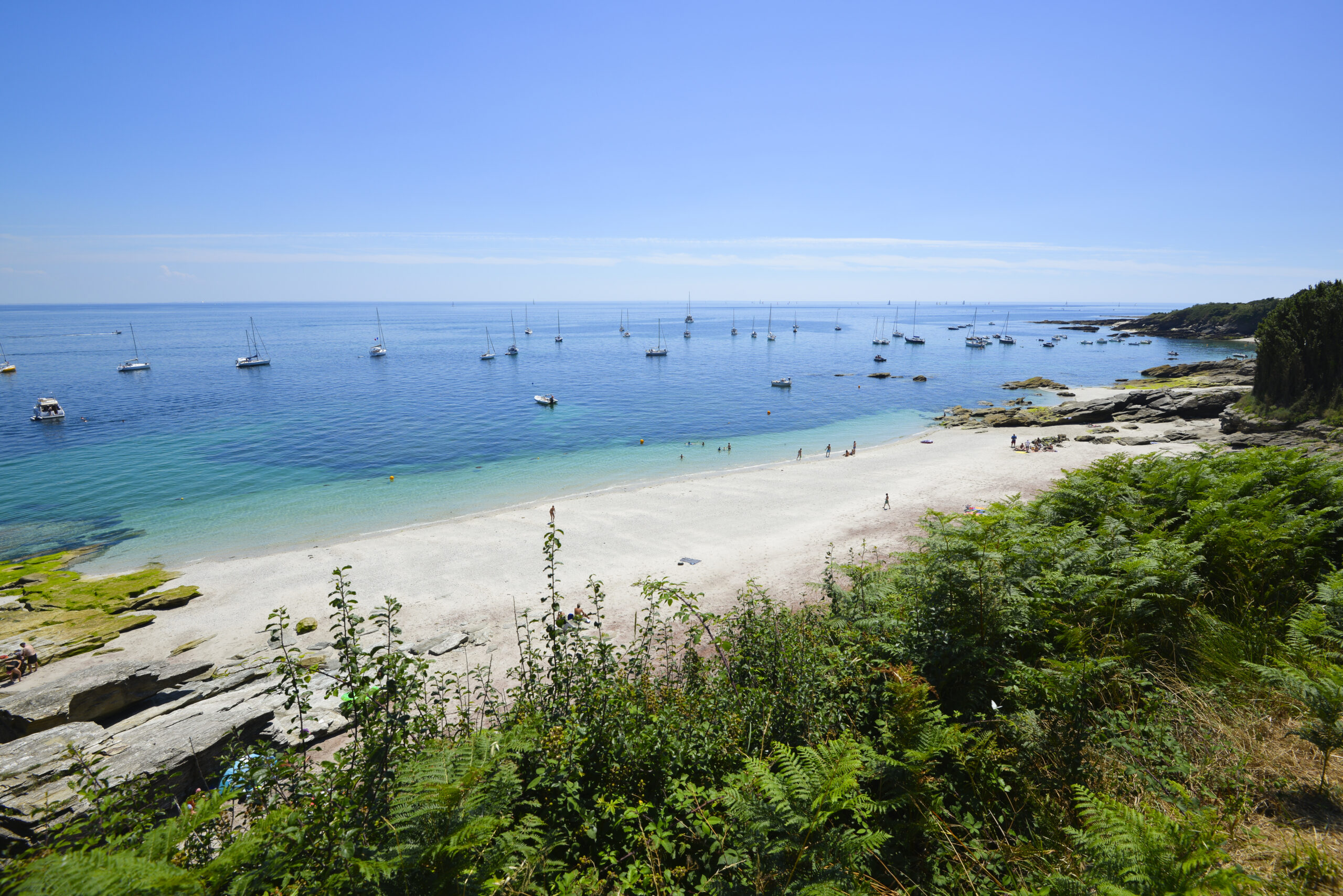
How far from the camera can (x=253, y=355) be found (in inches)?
4284

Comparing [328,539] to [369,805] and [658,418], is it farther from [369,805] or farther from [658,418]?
[658,418]

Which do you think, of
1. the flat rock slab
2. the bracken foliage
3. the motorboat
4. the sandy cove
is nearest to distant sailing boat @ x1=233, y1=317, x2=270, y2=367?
the motorboat

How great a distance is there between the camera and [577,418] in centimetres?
5647

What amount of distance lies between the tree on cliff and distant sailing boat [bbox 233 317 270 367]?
120916mm

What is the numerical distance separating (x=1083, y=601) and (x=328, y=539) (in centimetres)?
2902

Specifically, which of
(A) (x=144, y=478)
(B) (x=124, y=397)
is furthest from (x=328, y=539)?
(B) (x=124, y=397)

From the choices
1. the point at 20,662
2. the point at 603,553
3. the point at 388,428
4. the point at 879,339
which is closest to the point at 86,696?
the point at 20,662

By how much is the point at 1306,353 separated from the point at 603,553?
44392 mm

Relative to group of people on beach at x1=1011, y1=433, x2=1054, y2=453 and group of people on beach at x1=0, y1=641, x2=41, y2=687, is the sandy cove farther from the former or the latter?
group of people on beach at x1=1011, y1=433, x2=1054, y2=453

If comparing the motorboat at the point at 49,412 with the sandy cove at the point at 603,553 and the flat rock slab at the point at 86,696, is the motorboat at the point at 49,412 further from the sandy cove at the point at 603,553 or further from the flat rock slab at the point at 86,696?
the flat rock slab at the point at 86,696

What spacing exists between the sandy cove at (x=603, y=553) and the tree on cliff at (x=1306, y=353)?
7474 mm

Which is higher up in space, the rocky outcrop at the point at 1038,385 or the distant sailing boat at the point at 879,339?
the distant sailing boat at the point at 879,339

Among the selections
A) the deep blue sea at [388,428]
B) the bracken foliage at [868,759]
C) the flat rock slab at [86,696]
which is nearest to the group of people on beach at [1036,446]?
the deep blue sea at [388,428]

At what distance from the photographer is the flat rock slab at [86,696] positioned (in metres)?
10.5
